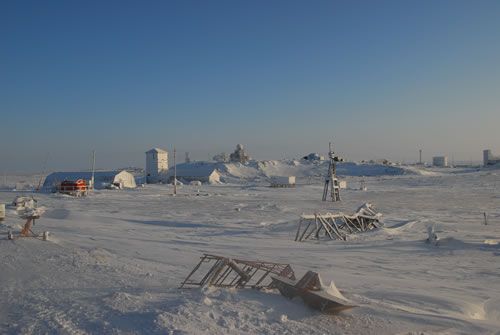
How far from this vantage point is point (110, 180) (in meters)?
59.0

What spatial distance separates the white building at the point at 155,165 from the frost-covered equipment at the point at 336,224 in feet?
176

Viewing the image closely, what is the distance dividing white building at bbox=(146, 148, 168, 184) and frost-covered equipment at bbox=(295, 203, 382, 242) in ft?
176

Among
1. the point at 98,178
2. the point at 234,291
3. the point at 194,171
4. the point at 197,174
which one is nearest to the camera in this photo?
the point at 234,291

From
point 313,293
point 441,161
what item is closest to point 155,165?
point 313,293

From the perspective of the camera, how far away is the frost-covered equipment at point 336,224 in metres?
19.3

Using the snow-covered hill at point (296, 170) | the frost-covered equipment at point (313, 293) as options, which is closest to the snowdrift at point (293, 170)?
the snow-covered hill at point (296, 170)

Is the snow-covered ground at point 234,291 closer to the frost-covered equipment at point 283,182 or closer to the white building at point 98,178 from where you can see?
the white building at point 98,178

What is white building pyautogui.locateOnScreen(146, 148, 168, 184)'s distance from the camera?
242ft

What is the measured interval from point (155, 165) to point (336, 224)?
55.7 meters

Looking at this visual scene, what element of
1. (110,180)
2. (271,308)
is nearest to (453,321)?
(271,308)

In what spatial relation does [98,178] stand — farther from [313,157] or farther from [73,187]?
[313,157]

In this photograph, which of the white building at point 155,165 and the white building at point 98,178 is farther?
the white building at point 155,165

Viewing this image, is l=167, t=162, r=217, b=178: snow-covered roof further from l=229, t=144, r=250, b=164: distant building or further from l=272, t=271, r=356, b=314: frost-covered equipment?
l=272, t=271, r=356, b=314: frost-covered equipment

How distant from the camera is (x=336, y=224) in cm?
2120
